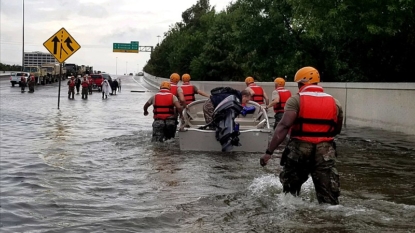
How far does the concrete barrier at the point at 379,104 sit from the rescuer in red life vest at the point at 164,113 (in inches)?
296

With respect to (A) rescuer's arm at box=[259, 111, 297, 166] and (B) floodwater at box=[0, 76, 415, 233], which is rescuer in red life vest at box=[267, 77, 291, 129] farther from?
(A) rescuer's arm at box=[259, 111, 297, 166]

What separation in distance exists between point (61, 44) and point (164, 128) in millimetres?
13437

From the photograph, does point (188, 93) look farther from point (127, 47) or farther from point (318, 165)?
point (127, 47)

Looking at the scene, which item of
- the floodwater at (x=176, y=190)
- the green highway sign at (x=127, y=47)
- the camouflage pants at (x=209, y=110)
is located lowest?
the floodwater at (x=176, y=190)

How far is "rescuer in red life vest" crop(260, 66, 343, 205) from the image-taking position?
7.34 meters

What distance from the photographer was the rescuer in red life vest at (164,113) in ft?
46.8

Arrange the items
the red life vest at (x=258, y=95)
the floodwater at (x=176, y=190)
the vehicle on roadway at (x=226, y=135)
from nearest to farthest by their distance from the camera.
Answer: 1. the floodwater at (x=176, y=190)
2. the vehicle on roadway at (x=226, y=135)
3. the red life vest at (x=258, y=95)

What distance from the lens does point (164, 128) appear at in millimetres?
14492

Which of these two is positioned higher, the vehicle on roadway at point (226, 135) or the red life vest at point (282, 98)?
the red life vest at point (282, 98)

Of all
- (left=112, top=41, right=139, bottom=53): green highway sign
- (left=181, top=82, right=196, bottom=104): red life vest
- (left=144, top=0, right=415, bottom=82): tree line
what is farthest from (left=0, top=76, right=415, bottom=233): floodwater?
(left=112, top=41, right=139, bottom=53): green highway sign

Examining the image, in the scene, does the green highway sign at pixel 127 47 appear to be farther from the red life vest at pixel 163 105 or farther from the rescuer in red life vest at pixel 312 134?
the rescuer in red life vest at pixel 312 134

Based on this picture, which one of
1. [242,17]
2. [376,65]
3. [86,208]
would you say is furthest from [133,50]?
[86,208]

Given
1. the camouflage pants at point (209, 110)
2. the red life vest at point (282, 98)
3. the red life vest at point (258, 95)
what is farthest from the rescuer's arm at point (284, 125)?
the red life vest at point (258, 95)

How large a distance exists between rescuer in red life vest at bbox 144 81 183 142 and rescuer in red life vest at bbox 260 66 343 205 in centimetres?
675
